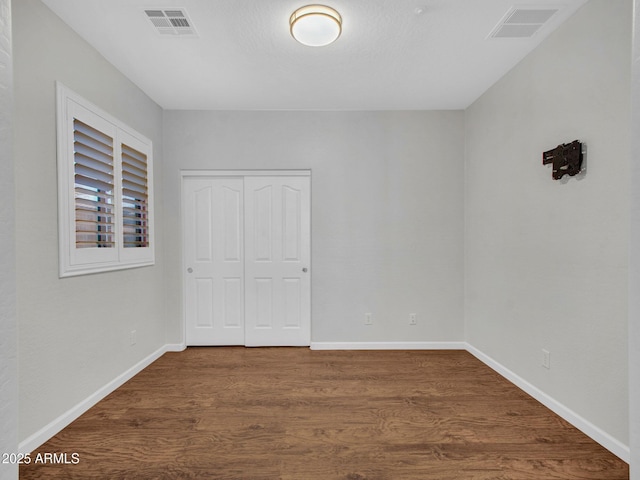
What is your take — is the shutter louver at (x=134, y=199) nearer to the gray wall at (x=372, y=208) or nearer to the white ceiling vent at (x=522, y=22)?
the gray wall at (x=372, y=208)

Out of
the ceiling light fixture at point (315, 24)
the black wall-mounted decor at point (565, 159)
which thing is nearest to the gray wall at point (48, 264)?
the ceiling light fixture at point (315, 24)

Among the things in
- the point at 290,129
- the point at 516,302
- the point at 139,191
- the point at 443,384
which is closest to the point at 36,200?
the point at 139,191

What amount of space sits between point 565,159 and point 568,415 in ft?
5.77

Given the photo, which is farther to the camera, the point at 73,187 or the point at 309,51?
the point at 309,51

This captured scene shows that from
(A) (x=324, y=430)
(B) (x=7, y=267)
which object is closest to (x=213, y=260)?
(A) (x=324, y=430)

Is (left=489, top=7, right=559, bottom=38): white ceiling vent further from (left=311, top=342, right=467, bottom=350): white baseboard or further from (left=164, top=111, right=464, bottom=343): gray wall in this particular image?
(left=311, top=342, right=467, bottom=350): white baseboard

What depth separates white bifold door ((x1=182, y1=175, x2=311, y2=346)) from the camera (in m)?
3.80

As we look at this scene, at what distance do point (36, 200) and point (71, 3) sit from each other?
1.27 metres

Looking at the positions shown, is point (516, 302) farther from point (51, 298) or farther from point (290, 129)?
point (51, 298)

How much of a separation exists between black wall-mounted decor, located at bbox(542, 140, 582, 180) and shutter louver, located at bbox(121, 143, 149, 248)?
11.6ft

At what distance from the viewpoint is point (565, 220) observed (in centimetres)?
229

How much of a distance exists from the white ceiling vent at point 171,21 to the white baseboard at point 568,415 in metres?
3.34

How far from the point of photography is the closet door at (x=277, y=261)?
12.5ft

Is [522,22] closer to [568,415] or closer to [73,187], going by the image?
[568,415]
